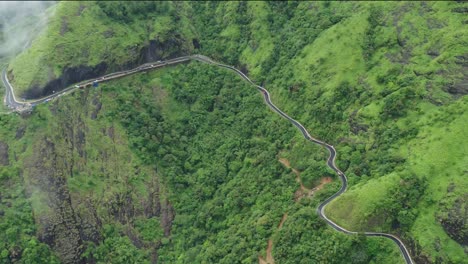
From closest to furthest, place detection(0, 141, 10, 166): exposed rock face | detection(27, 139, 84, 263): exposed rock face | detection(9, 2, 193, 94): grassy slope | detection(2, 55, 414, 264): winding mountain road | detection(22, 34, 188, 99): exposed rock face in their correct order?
detection(2, 55, 414, 264): winding mountain road → detection(27, 139, 84, 263): exposed rock face → detection(0, 141, 10, 166): exposed rock face → detection(22, 34, 188, 99): exposed rock face → detection(9, 2, 193, 94): grassy slope

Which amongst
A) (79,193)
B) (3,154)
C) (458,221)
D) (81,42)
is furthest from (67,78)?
(458,221)

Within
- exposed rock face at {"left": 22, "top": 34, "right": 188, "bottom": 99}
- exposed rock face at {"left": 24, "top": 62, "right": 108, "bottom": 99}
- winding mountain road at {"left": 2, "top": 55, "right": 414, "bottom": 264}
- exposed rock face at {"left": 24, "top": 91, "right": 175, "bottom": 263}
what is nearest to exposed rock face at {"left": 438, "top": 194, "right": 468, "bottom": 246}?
winding mountain road at {"left": 2, "top": 55, "right": 414, "bottom": 264}

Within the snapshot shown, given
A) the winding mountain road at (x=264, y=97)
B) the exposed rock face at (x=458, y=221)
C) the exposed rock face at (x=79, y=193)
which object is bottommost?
the exposed rock face at (x=79, y=193)

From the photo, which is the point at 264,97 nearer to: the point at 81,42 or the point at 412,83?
the point at 412,83

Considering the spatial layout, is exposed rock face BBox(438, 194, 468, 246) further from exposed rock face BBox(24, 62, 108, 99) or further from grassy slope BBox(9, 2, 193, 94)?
exposed rock face BBox(24, 62, 108, 99)

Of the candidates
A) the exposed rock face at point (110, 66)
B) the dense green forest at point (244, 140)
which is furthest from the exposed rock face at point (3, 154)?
the exposed rock face at point (110, 66)

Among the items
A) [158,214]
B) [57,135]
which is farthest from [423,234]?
[57,135]

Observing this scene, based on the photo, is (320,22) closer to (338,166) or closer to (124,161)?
(338,166)

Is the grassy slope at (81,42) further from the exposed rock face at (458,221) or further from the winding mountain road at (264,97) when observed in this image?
the exposed rock face at (458,221)
